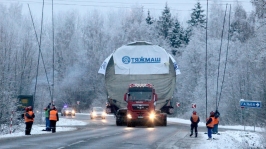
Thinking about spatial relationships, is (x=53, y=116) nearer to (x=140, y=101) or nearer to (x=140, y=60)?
(x=140, y=101)

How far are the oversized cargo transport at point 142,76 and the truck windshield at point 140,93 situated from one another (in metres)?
1.04

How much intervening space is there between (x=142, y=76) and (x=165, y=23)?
6156 cm

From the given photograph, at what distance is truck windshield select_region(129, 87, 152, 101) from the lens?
40.5 m

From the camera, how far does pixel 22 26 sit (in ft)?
313

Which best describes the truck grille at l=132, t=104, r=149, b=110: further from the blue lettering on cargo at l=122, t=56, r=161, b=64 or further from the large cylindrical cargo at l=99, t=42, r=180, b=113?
the blue lettering on cargo at l=122, t=56, r=161, b=64

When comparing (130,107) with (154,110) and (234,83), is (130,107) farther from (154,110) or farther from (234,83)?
(234,83)

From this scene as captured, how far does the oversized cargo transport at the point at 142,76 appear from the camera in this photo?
41.7m

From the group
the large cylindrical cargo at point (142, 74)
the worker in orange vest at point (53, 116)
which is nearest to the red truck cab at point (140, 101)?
the large cylindrical cargo at point (142, 74)

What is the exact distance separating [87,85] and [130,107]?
2331 inches

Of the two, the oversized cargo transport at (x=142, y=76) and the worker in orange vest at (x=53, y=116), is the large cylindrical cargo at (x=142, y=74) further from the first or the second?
the worker in orange vest at (x=53, y=116)

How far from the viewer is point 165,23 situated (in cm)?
10250

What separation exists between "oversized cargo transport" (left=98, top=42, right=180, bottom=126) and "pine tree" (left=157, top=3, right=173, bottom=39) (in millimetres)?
58464

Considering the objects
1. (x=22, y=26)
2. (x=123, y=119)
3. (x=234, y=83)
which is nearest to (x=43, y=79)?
(x=22, y=26)

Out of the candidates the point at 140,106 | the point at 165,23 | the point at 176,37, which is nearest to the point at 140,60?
the point at 140,106
